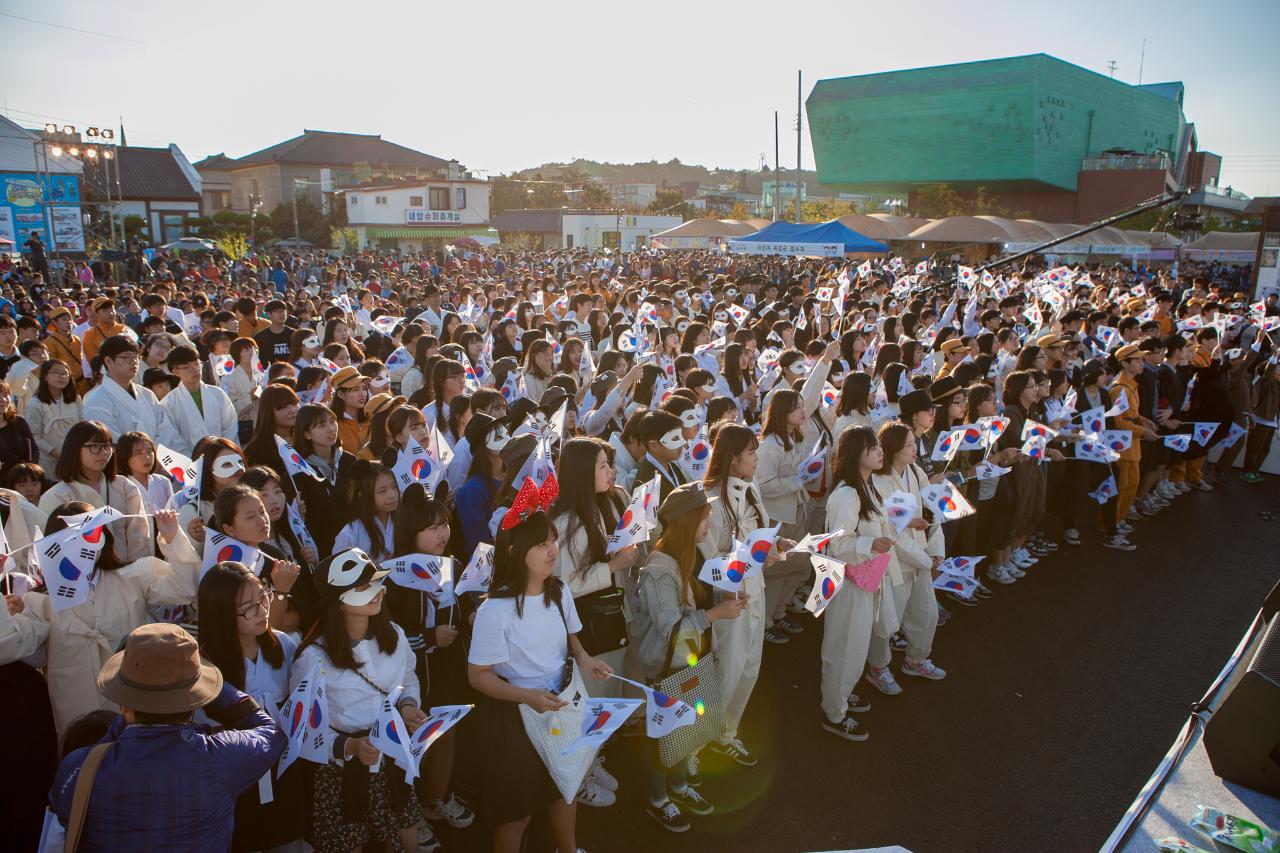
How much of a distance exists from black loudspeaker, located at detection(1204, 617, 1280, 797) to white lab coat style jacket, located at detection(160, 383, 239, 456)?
6.23 metres

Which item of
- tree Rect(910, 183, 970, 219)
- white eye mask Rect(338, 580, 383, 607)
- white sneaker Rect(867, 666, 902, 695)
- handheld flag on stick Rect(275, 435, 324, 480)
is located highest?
tree Rect(910, 183, 970, 219)

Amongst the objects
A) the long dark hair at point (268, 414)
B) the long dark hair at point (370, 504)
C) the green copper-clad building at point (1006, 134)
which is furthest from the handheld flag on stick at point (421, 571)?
the green copper-clad building at point (1006, 134)

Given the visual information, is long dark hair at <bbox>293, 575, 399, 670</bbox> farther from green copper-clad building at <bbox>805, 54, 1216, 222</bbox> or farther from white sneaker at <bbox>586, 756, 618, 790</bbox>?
green copper-clad building at <bbox>805, 54, 1216, 222</bbox>

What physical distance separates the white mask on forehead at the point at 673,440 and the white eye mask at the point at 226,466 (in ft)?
7.52

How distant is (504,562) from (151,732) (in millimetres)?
1308

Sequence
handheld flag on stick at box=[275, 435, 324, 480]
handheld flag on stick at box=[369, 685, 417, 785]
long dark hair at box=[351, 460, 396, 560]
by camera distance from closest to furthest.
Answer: handheld flag on stick at box=[369, 685, 417, 785]
long dark hair at box=[351, 460, 396, 560]
handheld flag on stick at box=[275, 435, 324, 480]

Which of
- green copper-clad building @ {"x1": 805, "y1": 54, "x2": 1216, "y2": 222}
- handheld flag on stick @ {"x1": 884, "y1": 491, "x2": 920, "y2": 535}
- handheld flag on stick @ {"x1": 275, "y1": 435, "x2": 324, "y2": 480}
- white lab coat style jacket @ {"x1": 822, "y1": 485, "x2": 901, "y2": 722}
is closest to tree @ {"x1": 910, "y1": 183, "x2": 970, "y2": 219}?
green copper-clad building @ {"x1": 805, "y1": 54, "x2": 1216, "y2": 222}

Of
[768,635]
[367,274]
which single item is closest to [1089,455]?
[768,635]

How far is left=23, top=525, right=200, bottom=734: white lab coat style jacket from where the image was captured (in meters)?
3.35

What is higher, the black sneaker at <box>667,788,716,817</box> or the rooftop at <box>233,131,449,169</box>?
the rooftop at <box>233,131,449,169</box>

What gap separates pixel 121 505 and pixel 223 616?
67.2 inches

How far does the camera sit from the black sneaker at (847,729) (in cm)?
470

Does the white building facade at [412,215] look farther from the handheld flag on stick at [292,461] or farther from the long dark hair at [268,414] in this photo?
the handheld flag on stick at [292,461]

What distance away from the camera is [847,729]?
4.73 metres
